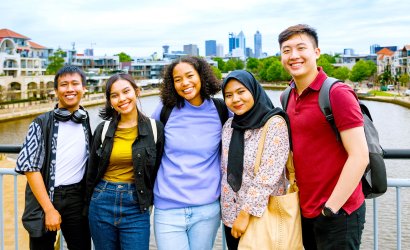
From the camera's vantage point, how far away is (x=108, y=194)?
7.80 ft

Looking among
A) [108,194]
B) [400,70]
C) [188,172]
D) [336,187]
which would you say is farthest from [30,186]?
[400,70]

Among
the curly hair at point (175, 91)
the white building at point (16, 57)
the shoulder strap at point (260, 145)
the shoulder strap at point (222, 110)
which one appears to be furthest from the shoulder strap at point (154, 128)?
the white building at point (16, 57)

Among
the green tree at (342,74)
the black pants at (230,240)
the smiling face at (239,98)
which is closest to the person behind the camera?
the smiling face at (239,98)

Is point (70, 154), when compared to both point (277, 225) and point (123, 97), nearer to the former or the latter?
point (123, 97)

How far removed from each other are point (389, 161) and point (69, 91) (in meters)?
15.5

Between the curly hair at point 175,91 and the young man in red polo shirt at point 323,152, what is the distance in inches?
19.7

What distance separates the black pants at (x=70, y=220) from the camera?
8.03ft

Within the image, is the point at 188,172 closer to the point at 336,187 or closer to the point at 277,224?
the point at 277,224

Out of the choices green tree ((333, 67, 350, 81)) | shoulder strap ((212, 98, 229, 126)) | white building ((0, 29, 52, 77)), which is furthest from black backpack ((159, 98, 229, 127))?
green tree ((333, 67, 350, 81))

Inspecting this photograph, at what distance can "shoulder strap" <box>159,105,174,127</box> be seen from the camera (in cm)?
250

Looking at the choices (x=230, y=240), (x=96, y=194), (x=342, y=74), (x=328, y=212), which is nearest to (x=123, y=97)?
(x=96, y=194)

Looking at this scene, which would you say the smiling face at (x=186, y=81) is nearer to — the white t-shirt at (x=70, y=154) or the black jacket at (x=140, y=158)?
the black jacket at (x=140, y=158)

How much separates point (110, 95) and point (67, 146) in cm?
37

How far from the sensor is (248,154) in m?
2.15
